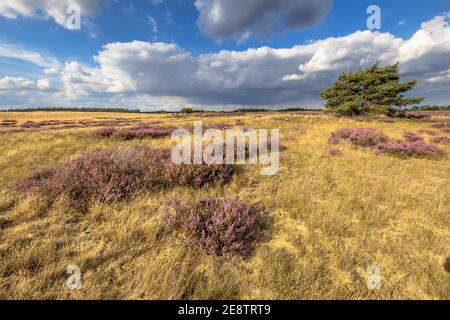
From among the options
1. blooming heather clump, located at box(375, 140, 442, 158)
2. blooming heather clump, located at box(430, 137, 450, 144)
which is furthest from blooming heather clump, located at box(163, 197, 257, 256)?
blooming heather clump, located at box(430, 137, 450, 144)

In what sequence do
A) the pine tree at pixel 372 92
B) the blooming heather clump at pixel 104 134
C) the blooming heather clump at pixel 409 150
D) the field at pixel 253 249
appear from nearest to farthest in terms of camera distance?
the field at pixel 253 249 → the blooming heather clump at pixel 409 150 → the blooming heather clump at pixel 104 134 → the pine tree at pixel 372 92

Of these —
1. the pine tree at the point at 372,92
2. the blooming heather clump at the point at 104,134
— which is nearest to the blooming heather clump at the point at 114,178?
the blooming heather clump at the point at 104,134

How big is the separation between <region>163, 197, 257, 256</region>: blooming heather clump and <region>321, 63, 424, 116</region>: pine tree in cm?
2663

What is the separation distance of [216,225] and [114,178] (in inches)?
105

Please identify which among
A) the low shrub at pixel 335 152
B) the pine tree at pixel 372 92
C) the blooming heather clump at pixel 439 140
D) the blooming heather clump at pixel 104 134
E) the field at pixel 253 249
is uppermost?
the pine tree at pixel 372 92

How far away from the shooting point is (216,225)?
3143 mm

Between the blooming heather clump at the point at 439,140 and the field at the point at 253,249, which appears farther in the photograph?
the blooming heather clump at the point at 439,140

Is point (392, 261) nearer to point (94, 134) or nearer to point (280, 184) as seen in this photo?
point (280, 184)

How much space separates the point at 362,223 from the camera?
3.88m

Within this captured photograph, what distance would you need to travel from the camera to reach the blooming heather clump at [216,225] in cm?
296

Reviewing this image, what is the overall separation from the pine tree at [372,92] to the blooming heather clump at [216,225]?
87.4ft

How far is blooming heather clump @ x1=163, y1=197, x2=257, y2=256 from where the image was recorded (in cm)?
296

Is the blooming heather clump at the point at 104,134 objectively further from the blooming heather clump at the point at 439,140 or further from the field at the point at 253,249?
the blooming heather clump at the point at 439,140

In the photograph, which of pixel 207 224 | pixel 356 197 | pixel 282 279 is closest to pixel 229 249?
pixel 207 224
